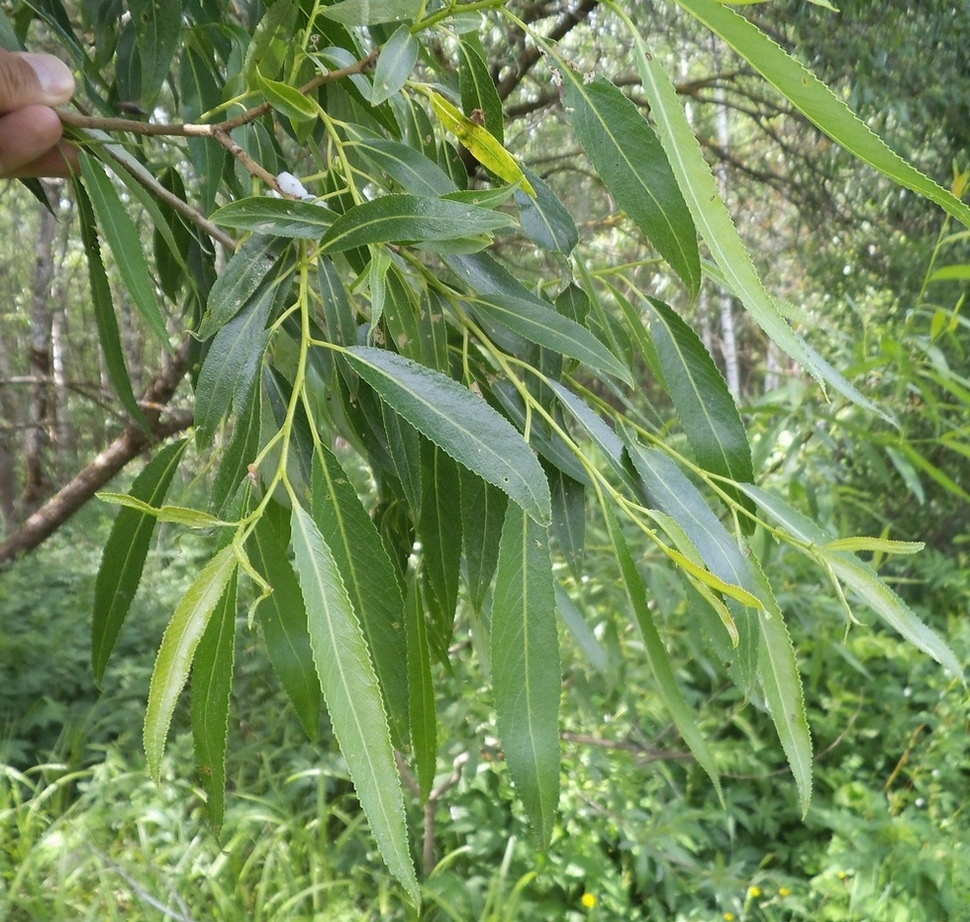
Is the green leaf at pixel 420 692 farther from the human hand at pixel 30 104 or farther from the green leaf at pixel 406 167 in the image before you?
the human hand at pixel 30 104

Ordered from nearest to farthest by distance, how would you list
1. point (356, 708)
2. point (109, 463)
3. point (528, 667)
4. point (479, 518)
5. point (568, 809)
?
point (356, 708), point (528, 667), point (479, 518), point (109, 463), point (568, 809)

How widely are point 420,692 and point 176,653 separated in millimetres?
245

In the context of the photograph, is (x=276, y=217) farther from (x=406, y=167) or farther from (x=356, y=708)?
(x=356, y=708)

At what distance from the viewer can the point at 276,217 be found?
1.30 feet

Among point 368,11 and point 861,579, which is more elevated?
point 368,11

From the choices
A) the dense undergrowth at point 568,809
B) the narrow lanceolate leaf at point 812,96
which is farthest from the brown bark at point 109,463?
the narrow lanceolate leaf at point 812,96

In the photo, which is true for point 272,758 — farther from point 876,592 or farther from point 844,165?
point 844,165

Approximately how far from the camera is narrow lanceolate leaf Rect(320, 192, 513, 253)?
37 centimetres

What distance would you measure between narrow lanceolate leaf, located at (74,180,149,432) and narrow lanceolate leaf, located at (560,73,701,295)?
38 cm

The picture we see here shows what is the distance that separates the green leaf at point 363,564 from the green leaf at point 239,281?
96 millimetres

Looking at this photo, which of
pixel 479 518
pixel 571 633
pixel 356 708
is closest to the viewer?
pixel 356 708

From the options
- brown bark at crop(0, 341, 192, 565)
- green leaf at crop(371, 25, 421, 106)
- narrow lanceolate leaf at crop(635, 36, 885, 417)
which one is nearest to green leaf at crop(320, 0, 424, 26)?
green leaf at crop(371, 25, 421, 106)

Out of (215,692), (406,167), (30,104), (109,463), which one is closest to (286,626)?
(215,692)

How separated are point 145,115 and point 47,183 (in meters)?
1.66
